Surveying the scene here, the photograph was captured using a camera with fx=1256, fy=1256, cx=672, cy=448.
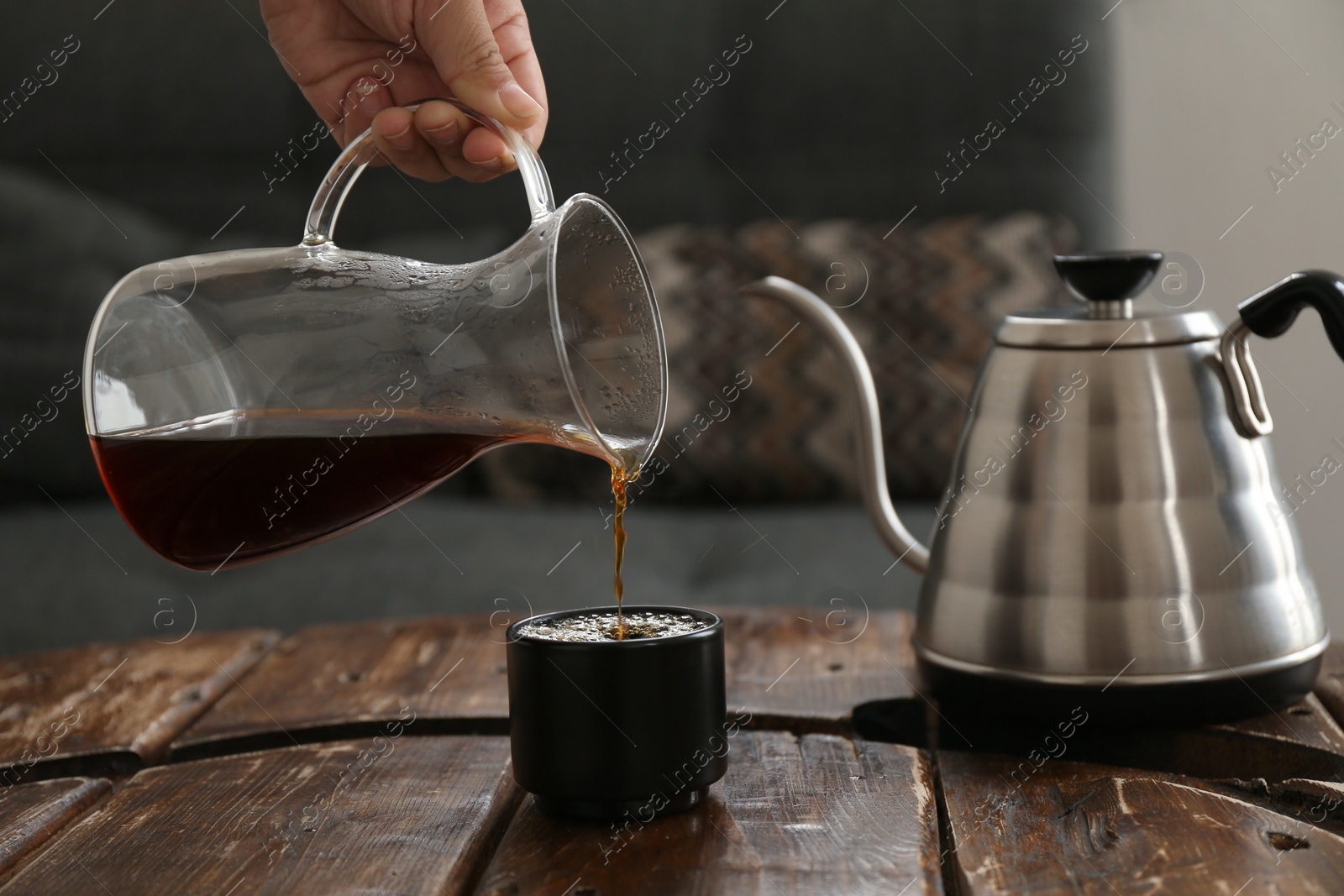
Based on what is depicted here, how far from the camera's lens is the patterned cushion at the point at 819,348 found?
78.9 inches

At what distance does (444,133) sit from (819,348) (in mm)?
1218

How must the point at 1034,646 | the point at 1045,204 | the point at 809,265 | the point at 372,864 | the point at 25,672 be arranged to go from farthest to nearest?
the point at 1045,204 < the point at 809,265 < the point at 25,672 < the point at 1034,646 < the point at 372,864

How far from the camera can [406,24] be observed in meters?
1.04

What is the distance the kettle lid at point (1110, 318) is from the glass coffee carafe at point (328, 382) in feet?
0.93

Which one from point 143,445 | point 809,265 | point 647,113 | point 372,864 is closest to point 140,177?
point 647,113

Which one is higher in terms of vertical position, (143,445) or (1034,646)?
(143,445)

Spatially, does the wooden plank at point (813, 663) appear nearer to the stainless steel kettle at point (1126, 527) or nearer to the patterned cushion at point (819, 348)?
the stainless steel kettle at point (1126, 527)

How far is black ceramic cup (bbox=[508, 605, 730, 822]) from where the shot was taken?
0.66 meters

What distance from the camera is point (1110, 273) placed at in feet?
2.74

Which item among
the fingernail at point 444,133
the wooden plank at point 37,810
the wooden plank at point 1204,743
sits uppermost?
the fingernail at point 444,133

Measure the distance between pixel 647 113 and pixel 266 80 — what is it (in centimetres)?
74

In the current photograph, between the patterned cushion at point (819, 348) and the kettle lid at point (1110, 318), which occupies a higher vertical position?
the kettle lid at point (1110, 318)

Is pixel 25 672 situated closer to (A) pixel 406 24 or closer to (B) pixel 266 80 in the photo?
(A) pixel 406 24

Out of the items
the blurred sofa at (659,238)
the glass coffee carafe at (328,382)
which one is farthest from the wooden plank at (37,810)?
the blurred sofa at (659,238)
